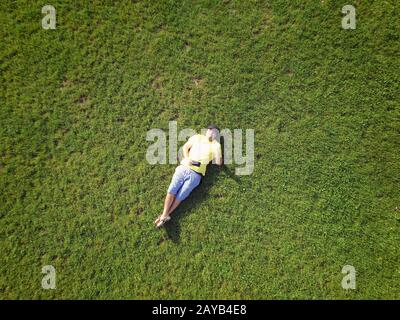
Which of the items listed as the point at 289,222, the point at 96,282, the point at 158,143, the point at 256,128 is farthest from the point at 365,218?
the point at 96,282

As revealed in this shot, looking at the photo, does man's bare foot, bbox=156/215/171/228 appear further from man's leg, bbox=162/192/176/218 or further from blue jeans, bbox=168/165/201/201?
blue jeans, bbox=168/165/201/201

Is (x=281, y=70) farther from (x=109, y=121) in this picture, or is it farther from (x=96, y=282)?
(x=96, y=282)

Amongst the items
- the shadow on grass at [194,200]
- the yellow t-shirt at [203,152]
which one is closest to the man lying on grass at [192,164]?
the yellow t-shirt at [203,152]

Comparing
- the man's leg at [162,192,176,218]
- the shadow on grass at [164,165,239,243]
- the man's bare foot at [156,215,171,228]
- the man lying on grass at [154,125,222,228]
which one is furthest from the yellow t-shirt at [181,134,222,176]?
the man's bare foot at [156,215,171,228]

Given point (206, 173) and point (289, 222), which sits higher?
point (206, 173)

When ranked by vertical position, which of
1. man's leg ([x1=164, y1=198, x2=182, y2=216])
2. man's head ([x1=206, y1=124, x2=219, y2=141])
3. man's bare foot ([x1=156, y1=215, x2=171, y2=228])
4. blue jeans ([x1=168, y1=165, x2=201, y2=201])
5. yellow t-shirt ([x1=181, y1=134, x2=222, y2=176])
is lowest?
man's bare foot ([x1=156, y1=215, x2=171, y2=228])

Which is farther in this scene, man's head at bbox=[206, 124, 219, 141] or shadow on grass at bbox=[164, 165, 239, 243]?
shadow on grass at bbox=[164, 165, 239, 243]

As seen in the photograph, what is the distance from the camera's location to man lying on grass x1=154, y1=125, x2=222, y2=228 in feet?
16.6

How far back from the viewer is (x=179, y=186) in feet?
16.8

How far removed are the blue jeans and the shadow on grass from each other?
0.70 ft

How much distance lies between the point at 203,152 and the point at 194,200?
36.3 inches

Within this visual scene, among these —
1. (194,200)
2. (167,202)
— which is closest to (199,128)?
(194,200)

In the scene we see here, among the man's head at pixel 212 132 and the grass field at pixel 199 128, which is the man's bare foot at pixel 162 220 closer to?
the grass field at pixel 199 128
